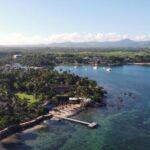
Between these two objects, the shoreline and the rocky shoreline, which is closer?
the rocky shoreline

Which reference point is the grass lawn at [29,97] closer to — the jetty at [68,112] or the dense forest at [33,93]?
the dense forest at [33,93]

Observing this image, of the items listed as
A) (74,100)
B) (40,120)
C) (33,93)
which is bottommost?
(40,120)

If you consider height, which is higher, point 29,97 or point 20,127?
point 29,97

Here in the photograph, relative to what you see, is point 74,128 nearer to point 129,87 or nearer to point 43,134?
point 43,134

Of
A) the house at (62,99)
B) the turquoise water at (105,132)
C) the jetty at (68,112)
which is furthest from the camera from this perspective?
the house at (62,99)

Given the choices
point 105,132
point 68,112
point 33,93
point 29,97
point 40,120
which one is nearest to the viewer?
point 105,132

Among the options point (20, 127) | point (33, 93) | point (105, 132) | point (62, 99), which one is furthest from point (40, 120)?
point (33, 93)

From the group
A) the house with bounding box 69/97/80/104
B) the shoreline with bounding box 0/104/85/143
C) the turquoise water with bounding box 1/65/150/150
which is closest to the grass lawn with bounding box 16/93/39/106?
the shoreline with bounding box 0/104/85/143

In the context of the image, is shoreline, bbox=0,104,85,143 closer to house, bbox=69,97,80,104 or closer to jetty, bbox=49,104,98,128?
jetty, bbox=49,104,98,128

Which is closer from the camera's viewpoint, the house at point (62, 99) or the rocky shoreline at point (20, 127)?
the rocky shoreline at point (20, 127)

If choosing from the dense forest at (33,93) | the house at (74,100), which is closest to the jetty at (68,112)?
the house at (74,100)

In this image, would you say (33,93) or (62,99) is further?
(33,93)

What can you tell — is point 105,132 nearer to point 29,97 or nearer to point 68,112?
point 68,112
